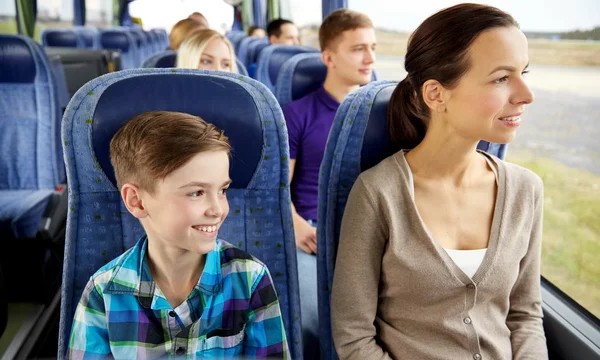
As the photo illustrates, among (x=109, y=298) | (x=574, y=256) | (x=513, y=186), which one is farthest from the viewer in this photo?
(x=574, y=256)

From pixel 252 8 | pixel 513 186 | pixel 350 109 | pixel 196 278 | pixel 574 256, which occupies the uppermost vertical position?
pixel 252 8

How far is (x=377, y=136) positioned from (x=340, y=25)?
136cm

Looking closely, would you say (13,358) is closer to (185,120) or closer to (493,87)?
(185,120)

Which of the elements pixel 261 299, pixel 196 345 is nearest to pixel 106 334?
pixel 196 345

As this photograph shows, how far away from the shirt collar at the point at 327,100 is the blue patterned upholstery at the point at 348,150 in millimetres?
931

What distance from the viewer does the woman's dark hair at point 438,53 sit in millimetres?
1060

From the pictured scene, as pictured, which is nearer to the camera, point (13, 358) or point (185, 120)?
point (185, 120)

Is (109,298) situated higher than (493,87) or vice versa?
(493,87)

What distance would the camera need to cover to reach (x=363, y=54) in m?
2.41

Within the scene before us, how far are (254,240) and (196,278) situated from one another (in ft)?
0.60

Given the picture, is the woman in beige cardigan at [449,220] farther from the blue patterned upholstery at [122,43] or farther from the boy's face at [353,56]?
the blue patterned upholstery at [122,43]

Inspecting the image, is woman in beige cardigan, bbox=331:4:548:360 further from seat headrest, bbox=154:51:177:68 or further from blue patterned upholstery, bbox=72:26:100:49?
blue patterned upholstery, bbox=72:26:100:49

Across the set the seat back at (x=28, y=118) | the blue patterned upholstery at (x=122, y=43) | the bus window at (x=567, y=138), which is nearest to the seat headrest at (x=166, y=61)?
the seat back at (x=28, y=118)

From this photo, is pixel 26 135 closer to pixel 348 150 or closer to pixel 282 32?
pixel 348 150
